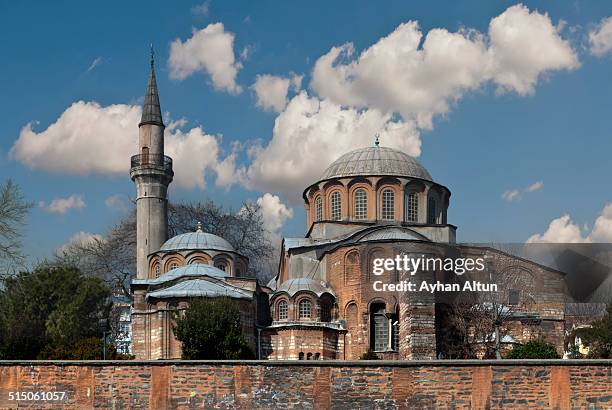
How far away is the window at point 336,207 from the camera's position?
37.2m

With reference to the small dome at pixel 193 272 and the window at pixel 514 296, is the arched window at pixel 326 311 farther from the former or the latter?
the window at pixel 514 296

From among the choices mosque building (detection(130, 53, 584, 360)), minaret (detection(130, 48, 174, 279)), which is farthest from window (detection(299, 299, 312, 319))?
minaret (detection(130, 48, 174, 279))

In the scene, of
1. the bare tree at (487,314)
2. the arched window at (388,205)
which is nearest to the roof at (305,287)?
the arched window at (388,205)

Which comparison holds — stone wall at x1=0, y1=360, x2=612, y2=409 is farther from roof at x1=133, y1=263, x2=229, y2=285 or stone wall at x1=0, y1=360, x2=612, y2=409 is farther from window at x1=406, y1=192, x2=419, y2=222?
window at x1=406, y1=192, x2=419, y2=222

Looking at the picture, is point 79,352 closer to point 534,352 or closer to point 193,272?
point 193,272

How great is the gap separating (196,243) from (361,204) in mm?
7405

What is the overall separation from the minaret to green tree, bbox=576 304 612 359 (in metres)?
19.9

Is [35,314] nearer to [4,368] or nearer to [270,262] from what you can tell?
[4,368]

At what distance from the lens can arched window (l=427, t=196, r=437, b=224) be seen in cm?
3734

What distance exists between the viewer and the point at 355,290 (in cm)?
3278

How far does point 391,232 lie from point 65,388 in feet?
63.8

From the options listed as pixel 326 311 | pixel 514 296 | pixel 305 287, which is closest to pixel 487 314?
pixel 514 296

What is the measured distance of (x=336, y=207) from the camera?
3750cm

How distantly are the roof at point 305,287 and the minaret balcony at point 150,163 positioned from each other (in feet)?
36.8
